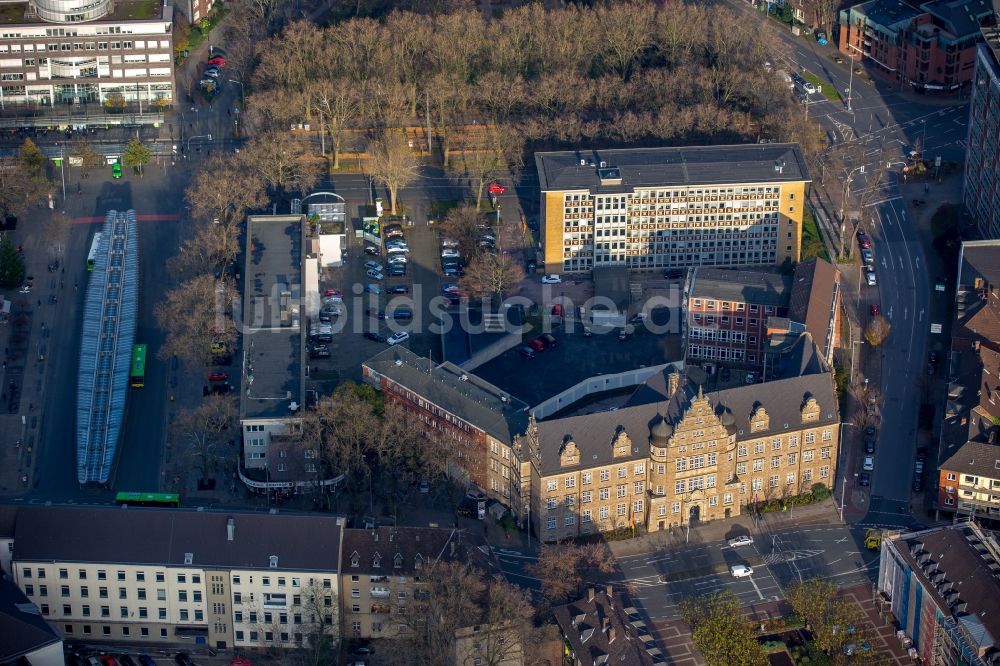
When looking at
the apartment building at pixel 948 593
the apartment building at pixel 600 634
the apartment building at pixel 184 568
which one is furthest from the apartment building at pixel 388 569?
the apartment building at pixel 948 593

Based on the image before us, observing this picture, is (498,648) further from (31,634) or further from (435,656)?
(31,634)

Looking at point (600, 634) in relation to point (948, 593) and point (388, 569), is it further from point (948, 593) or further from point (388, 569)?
point (948, 593)

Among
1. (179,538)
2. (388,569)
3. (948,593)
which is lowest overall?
(948,593)

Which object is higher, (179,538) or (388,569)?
(179,538)

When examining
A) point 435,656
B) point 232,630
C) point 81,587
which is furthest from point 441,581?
point 81,587

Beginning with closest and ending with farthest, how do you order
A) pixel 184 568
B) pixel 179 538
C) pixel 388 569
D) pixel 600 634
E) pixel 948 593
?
pixel 600 634, pixel 948 593, pixel 184 568, pixel 179 538, pixel 388 569

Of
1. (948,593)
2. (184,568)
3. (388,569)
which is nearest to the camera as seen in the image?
(948,593)

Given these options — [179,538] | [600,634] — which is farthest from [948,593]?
[179,538]

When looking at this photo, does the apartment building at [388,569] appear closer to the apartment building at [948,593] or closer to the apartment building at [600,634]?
the apartment building at [600,634]

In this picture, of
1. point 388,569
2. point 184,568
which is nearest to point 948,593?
point 388,569

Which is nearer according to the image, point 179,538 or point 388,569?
point 179,538
